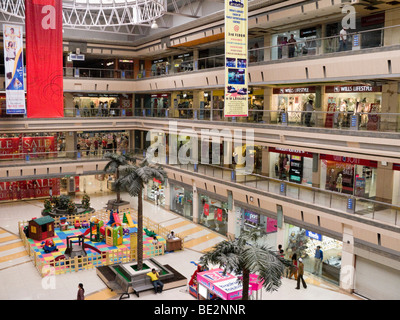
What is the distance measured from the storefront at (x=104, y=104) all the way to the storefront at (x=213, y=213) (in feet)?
44.4

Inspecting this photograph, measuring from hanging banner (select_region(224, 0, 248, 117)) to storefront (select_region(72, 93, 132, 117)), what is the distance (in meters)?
19.6

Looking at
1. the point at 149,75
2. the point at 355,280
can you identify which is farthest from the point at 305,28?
the point at 149,75

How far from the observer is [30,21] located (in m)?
20.7

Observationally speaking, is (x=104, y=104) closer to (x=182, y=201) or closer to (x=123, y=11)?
(x=123, y=11)

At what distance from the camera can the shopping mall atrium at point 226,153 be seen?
17734 mm

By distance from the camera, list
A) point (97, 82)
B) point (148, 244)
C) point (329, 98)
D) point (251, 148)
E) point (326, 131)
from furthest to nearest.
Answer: point (97, 82) → point (251, 148) → point (148, 244) → point (329, 98) → point (326, 131)

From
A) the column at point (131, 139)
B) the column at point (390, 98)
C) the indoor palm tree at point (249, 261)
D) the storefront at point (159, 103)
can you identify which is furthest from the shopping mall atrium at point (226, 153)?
the column at point (131, 139)

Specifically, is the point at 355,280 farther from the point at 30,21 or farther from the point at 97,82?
the point at 97,82

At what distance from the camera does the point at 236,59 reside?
20547mm

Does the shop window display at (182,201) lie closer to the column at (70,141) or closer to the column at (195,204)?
the column at (195,204)

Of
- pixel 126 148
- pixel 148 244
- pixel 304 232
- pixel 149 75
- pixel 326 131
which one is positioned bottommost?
pixel 148 244

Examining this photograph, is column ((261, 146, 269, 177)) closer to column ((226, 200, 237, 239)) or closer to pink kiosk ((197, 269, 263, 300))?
column ((226, 200, 237, 239))

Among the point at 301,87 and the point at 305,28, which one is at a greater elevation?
Answer: the point at 305,28

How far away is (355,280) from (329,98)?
31.8ft
